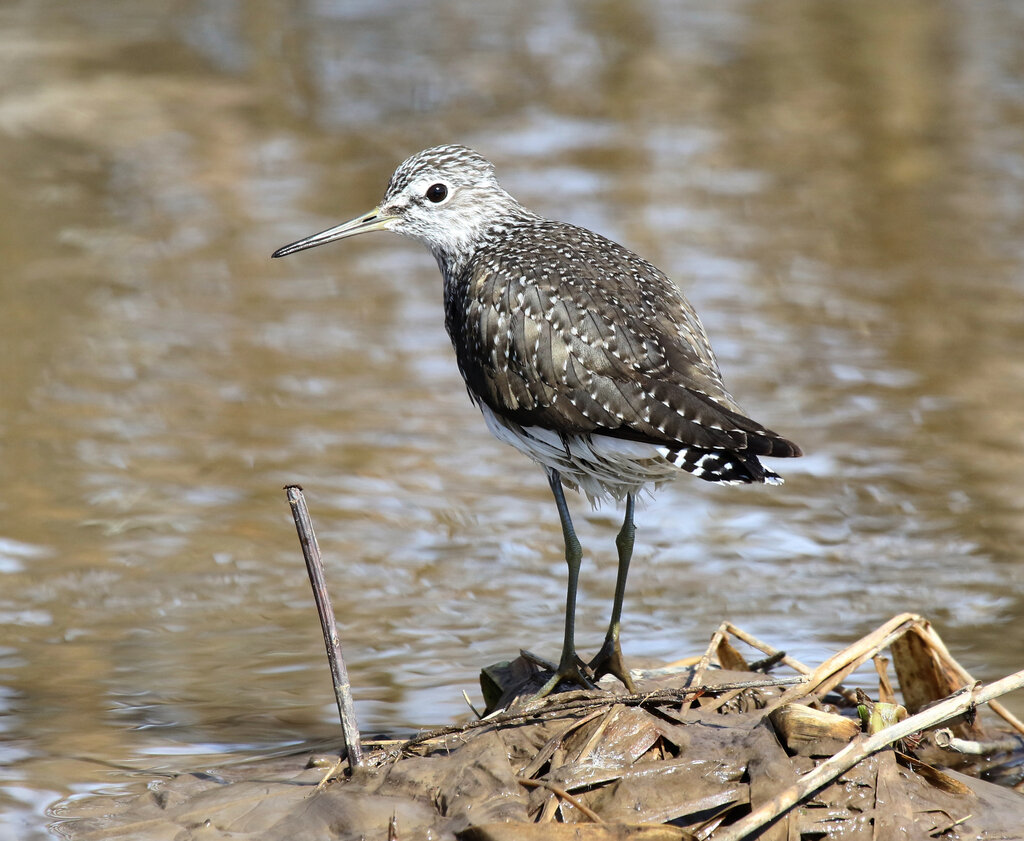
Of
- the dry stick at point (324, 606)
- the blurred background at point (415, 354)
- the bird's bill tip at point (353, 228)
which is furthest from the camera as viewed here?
the bird's bill tip at point (353, 228)

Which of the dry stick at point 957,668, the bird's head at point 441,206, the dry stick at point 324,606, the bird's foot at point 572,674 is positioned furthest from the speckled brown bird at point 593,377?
the dry stick at point 957,668

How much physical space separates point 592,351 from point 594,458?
400 mm

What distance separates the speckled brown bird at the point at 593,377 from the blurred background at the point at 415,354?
1126mm

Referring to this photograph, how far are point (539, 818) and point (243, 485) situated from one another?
13.5 ft

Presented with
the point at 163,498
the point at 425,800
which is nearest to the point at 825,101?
the point at 163,498

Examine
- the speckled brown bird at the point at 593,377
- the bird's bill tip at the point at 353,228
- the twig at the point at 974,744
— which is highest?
the bird's bill tip at the point at 353,228

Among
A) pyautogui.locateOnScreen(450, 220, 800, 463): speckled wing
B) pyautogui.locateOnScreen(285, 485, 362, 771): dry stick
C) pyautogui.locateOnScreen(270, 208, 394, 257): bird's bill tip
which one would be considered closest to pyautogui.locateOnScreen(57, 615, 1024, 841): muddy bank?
pyautogui.locateOnScreen(285, 485, 362, 771): dry stick

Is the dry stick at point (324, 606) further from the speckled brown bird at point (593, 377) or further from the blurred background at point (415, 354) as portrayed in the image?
the blurred background at point (415, 354)

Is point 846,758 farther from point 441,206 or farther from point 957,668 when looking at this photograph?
point 441,206

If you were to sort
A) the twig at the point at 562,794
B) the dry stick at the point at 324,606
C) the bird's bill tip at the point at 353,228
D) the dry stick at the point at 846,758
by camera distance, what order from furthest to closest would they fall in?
the bird's bill tip at the point at 353,228 → the dry stick at the point at 324,606 → the twig at the point at 562,794 → the dry stick at the point at 846,758

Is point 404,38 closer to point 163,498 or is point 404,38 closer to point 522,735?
point 163,498

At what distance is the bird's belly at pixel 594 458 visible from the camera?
533 centimetres

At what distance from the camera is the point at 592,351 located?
215 inches

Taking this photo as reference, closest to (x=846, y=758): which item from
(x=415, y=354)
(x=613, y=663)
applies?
(x=613, y=663)
